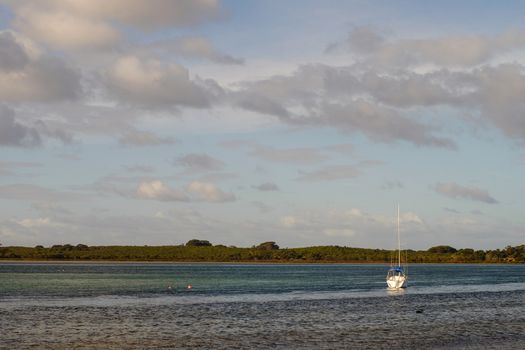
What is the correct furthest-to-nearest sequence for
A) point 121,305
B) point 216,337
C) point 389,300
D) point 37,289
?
point 37,289, point 389,300, point 121,305, point 216,337

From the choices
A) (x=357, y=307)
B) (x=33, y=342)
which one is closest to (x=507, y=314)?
(x=357, y=307)

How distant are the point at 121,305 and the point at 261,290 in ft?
107

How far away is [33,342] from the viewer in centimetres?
4703

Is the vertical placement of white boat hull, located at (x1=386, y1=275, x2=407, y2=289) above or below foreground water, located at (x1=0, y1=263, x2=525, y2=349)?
above

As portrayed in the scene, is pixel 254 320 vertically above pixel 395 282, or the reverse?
pixel 395 282

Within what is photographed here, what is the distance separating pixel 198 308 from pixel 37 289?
37.2 m

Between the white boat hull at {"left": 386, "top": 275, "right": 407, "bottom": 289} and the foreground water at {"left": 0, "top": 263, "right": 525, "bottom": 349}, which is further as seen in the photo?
the white boat hull at {"left": 386, "top": 275, "right": 407, "bottom": 289}

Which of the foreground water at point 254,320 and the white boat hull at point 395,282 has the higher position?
the white boat hull at point 395,282

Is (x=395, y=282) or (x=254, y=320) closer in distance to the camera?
(x=254, y=320)

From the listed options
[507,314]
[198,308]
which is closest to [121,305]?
[198,308]

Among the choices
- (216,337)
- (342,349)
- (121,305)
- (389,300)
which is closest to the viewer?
(342,349)

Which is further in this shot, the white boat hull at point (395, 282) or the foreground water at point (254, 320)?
the white boat hull at point (395, 282)

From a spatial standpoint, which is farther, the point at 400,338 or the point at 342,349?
the point at 400,338

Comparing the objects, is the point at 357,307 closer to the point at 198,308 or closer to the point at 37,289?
the point at 198,308
